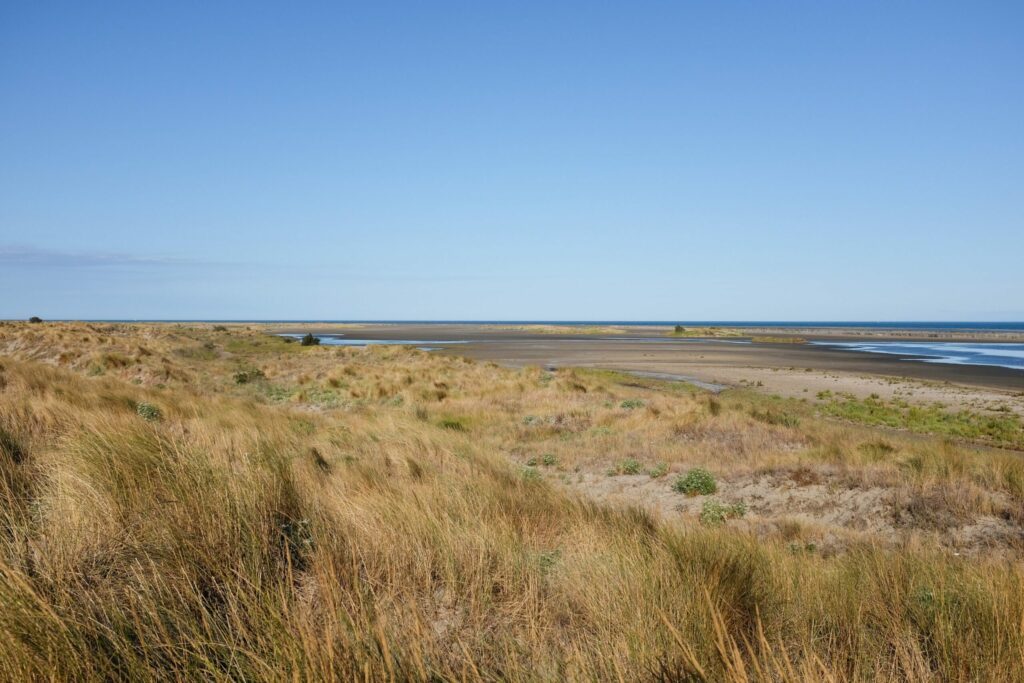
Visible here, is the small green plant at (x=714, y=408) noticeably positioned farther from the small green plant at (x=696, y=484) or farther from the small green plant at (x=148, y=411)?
the small green plant at (x=148, y=411)

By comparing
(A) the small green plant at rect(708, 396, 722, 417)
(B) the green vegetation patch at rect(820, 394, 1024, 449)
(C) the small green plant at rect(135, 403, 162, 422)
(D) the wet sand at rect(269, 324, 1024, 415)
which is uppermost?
(C) the small green plant at rect(135, 403, 162, 422)

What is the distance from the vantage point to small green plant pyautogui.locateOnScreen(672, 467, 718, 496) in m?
9.32

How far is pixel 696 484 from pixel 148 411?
9.64m

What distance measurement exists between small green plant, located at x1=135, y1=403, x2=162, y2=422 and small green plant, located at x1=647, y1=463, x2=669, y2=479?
877 cm

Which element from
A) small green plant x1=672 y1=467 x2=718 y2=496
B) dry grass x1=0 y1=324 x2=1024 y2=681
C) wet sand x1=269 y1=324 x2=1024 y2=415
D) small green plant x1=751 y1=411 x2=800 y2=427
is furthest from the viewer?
wet sand x1=269 y1=324 x2=1024 y2=415

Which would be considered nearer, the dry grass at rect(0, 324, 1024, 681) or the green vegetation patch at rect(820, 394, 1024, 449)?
the dry grass at rect(0, 324, 1024, 681)

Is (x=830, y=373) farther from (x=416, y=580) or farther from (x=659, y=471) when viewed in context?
(x=416, y=580)

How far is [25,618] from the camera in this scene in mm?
2283

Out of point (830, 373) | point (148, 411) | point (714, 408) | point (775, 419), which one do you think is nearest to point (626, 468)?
point (714, 408)

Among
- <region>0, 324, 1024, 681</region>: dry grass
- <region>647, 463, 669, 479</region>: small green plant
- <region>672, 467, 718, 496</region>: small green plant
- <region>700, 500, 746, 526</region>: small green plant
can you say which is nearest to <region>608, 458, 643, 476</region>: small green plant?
<region>647, 463, 669, 479</region>: small green plant

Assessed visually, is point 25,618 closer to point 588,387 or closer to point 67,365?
point 588,387

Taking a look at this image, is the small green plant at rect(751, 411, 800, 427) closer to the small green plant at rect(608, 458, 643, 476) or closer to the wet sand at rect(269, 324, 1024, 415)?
the small green plant at rect(608, 458, 643, 476)

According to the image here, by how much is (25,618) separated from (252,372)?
26.9m

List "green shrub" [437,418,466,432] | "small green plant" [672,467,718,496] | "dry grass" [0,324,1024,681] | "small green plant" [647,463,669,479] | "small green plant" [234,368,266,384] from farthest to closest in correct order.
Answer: "small green plant" [234,368,266,384] → "green shrub" [437,418,466,432] → "small green plant" [647,463,669,479] → "small green plant" [672,467,718,496] → "dry grass" [0,324,1024,681]
